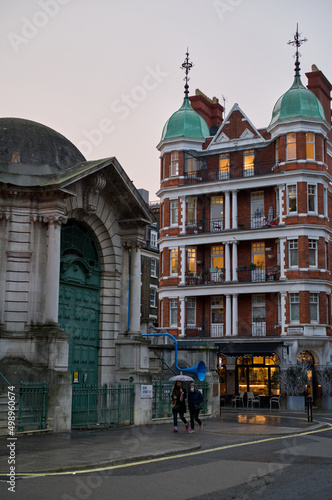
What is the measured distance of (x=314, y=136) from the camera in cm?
4462

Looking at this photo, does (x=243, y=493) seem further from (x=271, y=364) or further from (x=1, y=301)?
(x=271, y=364)

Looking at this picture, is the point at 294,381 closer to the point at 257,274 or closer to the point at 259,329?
the point at 259,329

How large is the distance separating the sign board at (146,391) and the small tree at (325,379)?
21.8m

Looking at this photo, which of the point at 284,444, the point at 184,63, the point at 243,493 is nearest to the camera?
the point at 243,493

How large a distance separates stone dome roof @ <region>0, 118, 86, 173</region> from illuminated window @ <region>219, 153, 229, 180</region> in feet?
84.8

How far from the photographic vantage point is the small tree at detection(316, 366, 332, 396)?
134ft

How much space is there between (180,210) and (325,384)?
16567 millimetres

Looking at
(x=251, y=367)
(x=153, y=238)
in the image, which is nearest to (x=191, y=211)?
(x=251, y=367)

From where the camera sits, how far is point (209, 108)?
5641 cm

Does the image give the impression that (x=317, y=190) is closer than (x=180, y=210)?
Yes

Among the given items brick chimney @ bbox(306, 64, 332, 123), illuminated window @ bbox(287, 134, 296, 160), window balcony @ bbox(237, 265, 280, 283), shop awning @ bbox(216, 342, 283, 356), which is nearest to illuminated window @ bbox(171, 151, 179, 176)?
illuminated window @ bbox(287, 134, 296, 160)

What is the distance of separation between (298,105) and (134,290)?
83.6ft

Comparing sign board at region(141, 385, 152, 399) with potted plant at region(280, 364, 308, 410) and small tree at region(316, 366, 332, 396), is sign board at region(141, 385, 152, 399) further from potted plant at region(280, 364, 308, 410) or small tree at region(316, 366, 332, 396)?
small tree at region(316, 366, 332, 396)

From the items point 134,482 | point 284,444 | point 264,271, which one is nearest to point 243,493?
point 134,482
